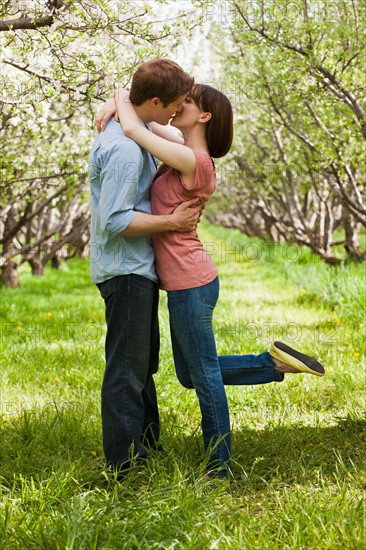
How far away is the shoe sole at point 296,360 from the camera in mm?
3484

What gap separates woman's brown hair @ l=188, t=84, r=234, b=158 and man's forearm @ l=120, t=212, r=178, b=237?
0.51 m

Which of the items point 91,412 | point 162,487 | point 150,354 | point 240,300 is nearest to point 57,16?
point 150,354

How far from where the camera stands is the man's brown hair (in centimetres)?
314

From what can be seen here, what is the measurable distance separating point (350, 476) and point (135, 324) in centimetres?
128

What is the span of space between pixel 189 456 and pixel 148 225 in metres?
1.31

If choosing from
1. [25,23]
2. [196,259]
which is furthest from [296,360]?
[25,23]

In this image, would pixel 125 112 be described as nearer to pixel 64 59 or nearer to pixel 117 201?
pixel 117 201

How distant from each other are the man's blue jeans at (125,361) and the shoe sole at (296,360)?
699mm

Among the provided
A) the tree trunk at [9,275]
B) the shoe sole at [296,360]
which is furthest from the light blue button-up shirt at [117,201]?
the tree trunk at [9,275]

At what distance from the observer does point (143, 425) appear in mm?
3727

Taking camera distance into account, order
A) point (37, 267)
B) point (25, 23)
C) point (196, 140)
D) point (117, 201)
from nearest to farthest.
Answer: point (117, 201) → point (196, 140) → point (25, 23) → point (37, 267)

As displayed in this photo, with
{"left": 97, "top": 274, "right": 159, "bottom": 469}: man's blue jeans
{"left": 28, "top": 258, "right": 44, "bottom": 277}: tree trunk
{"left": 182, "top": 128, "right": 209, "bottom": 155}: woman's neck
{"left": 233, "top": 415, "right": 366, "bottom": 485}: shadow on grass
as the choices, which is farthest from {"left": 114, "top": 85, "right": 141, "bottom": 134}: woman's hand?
{"left": 28, "top": 258, "right": 44, "bottom": 277}: tree trunk

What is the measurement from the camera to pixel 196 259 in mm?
3348

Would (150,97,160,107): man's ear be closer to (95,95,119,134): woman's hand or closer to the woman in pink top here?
the woman in pink top
